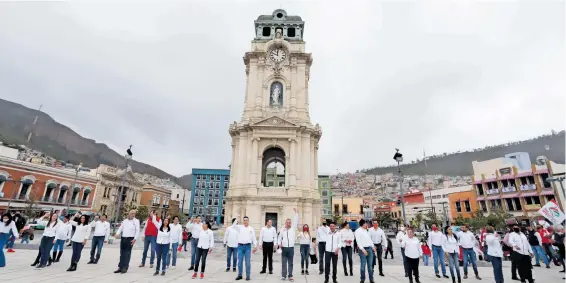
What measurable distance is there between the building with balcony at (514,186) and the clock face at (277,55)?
31782 millimetres

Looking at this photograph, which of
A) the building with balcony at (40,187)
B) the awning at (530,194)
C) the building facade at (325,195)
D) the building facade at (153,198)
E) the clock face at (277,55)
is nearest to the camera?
the building with balcony at (40,187)

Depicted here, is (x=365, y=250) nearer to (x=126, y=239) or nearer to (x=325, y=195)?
(x=126, y=239)

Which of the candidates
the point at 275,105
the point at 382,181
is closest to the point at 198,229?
the point at 275,105

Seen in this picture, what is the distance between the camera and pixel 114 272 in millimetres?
8727

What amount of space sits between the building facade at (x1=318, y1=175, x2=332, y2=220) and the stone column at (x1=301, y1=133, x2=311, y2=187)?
1610 inches

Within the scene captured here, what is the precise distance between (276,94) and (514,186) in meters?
35.0

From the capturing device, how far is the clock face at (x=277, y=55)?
33.8 meters

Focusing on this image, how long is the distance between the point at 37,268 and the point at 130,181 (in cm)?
5311

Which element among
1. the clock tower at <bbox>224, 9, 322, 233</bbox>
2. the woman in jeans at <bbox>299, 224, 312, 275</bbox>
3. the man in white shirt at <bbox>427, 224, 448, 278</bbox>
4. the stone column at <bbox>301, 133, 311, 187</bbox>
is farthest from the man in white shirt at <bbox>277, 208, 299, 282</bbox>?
the stone column at <bbox>301, 133, 311, 187</bbox>

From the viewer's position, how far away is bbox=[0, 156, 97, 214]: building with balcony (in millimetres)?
32938

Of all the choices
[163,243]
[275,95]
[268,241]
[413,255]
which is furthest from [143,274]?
[275,95]

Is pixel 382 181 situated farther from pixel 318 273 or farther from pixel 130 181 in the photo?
pixel 318 273

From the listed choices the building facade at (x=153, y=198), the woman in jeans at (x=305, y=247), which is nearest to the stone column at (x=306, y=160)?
the woman in jeans at (x=305, y=247)

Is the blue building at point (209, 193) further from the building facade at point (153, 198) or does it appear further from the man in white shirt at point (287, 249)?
the man in white shirt at point (287, 249)
